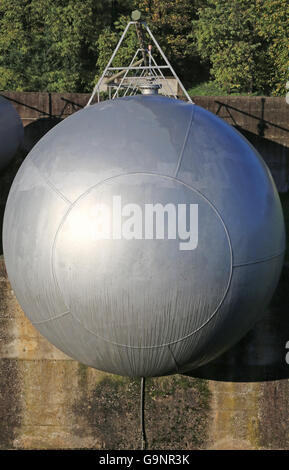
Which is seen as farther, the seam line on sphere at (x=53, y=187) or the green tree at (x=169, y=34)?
the green tree at (x=169, y=34)

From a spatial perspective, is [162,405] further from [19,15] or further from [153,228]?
[19,15]

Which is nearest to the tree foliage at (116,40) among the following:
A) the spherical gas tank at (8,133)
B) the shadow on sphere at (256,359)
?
the spherical gas tank at (8,133)

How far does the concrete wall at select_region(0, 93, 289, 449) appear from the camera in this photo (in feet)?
25.3

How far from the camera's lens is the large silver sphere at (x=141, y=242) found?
4.89 meters

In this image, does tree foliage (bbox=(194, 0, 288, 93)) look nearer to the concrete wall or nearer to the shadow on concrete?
the shadow on concrete

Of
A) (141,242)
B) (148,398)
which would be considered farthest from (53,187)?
(148,398)

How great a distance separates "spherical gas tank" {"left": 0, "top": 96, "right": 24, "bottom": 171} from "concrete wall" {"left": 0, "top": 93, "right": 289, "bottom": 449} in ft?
19.8

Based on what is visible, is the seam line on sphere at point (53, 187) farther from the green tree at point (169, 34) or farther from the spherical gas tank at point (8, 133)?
the green tree at point (169, 34)

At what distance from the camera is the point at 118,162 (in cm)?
504

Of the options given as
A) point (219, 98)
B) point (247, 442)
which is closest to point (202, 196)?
point (247, 442)

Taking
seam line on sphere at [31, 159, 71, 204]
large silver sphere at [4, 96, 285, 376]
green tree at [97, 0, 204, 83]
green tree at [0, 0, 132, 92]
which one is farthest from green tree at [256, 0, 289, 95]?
seam line on sphere at [31, 159, 71, 204]

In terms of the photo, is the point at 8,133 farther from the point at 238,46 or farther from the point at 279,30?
the point at 238,46

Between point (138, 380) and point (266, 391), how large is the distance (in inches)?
70.2

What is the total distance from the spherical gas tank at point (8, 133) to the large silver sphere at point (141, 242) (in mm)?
8052
